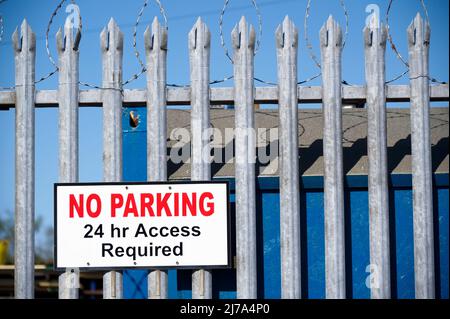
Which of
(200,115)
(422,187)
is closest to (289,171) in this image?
(200,115)

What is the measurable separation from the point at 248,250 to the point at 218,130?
2.25 metres

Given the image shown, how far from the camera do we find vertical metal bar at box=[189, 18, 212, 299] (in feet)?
35.4

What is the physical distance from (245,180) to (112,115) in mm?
1930

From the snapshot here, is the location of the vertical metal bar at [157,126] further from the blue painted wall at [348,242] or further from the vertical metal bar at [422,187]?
the vertical metal bar at [422,187]

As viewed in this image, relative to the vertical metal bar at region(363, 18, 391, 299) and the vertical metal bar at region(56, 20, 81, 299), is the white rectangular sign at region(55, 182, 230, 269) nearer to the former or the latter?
the vertical metal bar at region(56, 20, 81, 299)

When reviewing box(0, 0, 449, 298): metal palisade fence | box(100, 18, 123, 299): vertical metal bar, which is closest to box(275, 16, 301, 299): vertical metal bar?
box(0, 0, 449, 298): metal palisade fence

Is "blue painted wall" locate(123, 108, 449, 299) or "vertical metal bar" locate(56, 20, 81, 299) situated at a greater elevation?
"vertical metal bar" locate(56, 20, 81, 299)

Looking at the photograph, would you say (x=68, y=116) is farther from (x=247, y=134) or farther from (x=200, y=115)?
(x=247, y=134)

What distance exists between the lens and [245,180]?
10.8 meters

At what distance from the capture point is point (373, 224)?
35.7ft

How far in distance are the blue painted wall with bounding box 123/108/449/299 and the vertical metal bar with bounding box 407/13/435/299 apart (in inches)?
17.4

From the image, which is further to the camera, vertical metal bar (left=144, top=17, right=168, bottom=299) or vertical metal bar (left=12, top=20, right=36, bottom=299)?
vertical metal bar (left=12, top=20, right=36, bottom=299)

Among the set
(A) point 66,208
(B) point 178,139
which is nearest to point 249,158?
(B) point 178,139
